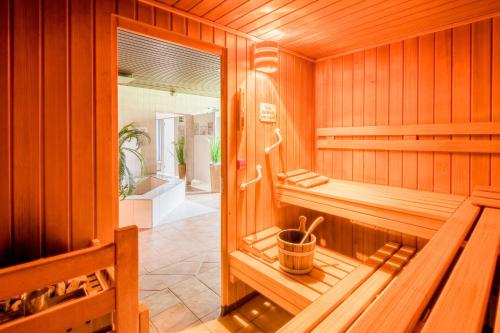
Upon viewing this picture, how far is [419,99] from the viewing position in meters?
2.50

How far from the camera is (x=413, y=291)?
808 mm

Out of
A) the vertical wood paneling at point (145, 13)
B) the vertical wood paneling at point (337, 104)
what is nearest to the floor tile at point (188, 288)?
the vertical wood paneling at point (337, 104)

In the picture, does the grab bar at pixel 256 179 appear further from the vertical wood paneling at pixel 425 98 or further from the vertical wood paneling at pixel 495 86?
the vertical wood paneling at pixel 495 86

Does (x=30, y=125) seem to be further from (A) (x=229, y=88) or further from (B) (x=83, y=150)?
(A) (x=229, y=88)

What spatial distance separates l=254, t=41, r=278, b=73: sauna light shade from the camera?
7.89 feet

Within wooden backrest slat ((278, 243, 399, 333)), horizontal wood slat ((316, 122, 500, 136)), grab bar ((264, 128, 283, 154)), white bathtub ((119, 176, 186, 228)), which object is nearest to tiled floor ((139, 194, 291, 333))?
white bathtub ((119, 176, 186, 228))

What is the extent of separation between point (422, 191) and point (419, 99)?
2.89ft

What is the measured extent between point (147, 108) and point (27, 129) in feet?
19.7

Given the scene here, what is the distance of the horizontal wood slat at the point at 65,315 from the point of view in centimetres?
87

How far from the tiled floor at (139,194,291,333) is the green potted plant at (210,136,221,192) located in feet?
11.4

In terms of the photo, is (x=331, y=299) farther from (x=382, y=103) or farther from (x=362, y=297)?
(x=382, y=103)

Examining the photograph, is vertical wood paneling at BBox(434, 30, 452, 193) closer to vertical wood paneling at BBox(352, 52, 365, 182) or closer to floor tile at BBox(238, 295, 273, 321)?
vertical wood paneling at BBox(352, 52, 365, 182)

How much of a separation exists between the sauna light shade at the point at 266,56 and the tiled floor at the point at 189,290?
235cm

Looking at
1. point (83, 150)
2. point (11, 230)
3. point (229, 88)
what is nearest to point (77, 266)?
point (11, 230)
